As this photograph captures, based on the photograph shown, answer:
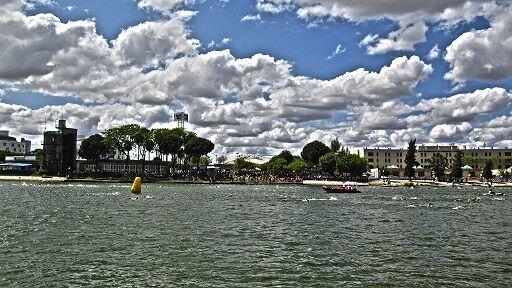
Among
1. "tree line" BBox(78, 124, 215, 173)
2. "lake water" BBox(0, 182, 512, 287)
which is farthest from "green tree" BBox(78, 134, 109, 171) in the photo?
"lake water" BBox(0, 182, 512, 287)

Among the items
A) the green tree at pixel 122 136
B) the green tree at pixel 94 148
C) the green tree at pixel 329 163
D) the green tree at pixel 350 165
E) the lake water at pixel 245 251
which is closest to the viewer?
the lake water at pixel 245 251

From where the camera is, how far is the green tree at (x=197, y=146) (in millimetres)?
176000

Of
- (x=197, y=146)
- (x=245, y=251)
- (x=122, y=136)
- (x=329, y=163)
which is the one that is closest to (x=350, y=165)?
(x=329, y=163)

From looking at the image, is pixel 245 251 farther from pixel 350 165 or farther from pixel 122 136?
pixel 350 165

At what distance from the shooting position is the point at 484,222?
50156 mm

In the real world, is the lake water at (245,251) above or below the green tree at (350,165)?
below

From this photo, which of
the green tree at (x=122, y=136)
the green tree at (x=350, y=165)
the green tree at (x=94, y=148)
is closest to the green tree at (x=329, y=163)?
the green tree at (x=350, y=165)

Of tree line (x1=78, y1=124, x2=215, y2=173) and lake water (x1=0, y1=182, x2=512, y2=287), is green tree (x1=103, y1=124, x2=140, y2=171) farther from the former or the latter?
lake water (x1=0, y1=182, x2=512, y2=287)

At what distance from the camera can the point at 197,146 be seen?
577 ft

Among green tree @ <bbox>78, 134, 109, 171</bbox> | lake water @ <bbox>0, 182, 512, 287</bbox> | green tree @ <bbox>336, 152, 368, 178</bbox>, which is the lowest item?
lake water @ <bbox>0, 182, 512, 287</bbox>

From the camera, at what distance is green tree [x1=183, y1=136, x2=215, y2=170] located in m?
176

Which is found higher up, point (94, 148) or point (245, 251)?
point (94, 148)

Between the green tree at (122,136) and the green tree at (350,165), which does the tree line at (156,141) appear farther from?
the green tree at (350,165)

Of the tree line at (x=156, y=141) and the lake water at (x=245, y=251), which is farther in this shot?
the tree line at (x=156, y=141)
